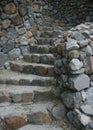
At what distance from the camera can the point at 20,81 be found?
4.14 metres

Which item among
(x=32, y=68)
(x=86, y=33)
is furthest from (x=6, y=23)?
(x=86, y=33)

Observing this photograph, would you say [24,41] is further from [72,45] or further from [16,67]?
[72,45]

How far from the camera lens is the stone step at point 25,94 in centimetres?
388

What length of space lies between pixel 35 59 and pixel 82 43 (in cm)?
124

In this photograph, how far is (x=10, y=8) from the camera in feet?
15.4

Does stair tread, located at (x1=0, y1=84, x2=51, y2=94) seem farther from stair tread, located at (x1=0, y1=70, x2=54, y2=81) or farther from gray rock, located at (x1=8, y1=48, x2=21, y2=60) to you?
gray rock, located at (x1=8, y1=48, x2=21, y2=60)

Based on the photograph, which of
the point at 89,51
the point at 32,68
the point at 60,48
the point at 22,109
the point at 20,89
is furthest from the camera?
the point at 32,68

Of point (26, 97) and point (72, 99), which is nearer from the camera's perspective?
point (72, 99)

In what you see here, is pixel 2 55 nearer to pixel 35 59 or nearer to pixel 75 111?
pixel 35 59

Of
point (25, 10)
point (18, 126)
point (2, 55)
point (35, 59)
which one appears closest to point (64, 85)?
point (18, 126)

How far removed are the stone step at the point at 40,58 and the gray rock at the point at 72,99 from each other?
36.7 inches

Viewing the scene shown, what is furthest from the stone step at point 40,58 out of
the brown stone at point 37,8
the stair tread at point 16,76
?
the brown stone at point 37,8

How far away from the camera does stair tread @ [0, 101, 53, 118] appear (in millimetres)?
3609

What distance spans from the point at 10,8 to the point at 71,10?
2679mm
